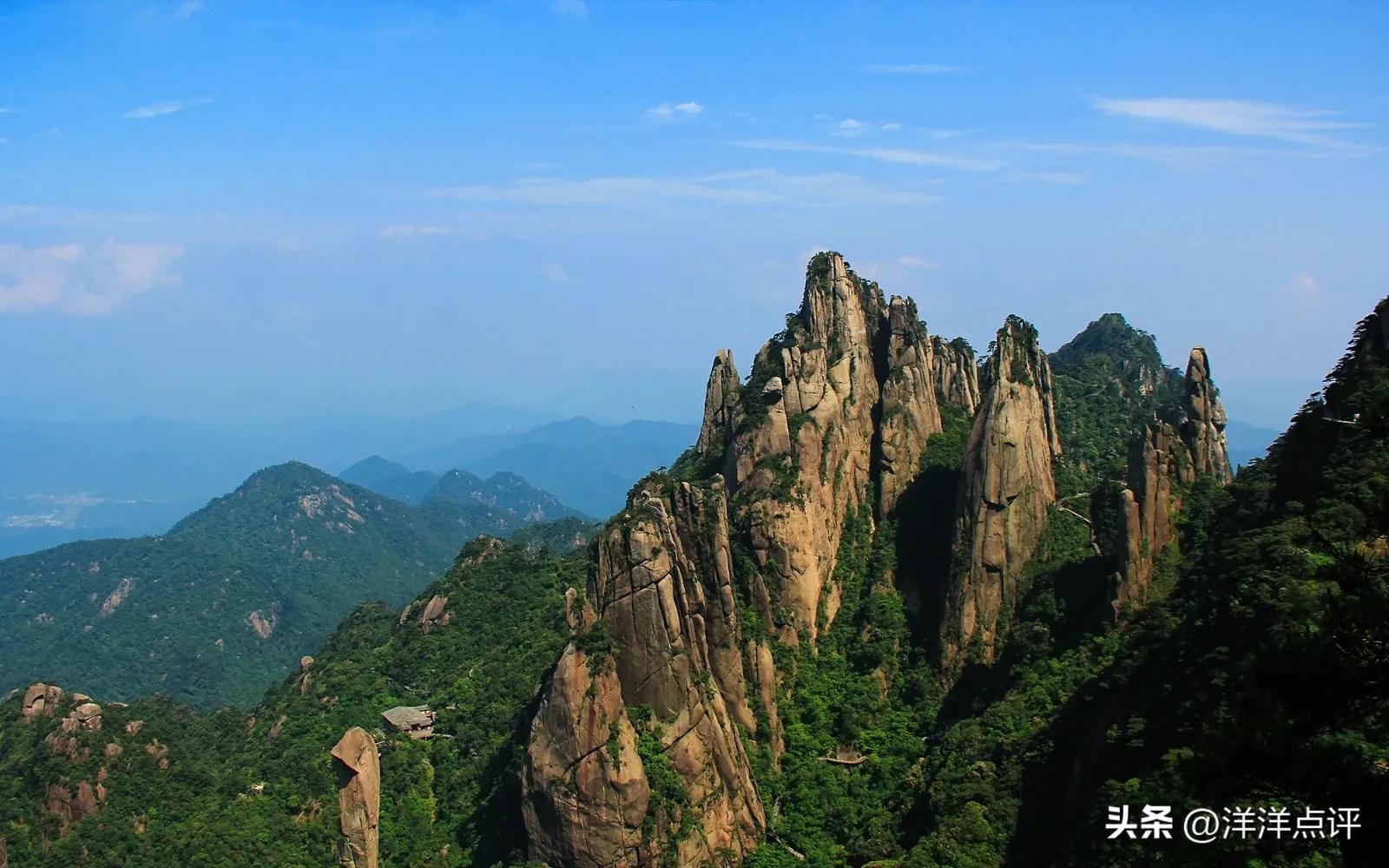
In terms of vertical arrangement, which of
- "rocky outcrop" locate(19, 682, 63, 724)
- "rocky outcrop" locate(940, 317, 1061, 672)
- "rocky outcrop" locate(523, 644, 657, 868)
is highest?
"rocky outcrop" locate(940, 317, 1061, 672)

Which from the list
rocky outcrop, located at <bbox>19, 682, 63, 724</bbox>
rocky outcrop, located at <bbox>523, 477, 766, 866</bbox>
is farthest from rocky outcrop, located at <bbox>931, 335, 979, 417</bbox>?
rocky outcrop, located at <bbox>19, 682, 63, 724</bbox>

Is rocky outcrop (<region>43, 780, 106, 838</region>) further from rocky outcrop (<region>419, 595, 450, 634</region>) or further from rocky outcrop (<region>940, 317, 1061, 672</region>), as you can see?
rocky outcrop (<region>940, 317, 1061, 672</region>)

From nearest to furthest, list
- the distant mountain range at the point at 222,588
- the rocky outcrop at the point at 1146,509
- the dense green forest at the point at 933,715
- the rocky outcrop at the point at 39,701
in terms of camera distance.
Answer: the dense green forest at the point at 933,715 < the rocky outcrop at the point at 1146,509 < the rocky outcrop at the point at 39,701 < the distant mountain range at the point at 222,588

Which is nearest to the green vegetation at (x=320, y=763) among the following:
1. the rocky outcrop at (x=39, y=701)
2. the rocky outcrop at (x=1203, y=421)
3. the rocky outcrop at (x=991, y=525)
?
the rocky outcrop at (x=39, y=701)

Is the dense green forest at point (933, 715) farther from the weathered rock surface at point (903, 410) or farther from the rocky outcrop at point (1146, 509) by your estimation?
the weathered rock surface at point (903, 410)

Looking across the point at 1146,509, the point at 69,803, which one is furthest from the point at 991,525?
the point at 69,803

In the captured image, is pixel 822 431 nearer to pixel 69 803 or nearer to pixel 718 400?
pixel 718 400
